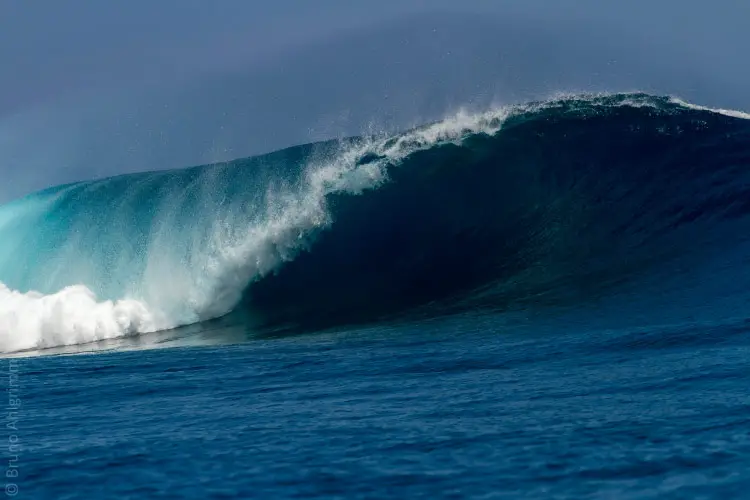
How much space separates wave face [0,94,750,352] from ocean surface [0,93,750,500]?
48 mm

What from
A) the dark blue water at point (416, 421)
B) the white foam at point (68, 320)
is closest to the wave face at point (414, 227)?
the white foam at point (68, 320)

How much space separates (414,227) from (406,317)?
3.02m

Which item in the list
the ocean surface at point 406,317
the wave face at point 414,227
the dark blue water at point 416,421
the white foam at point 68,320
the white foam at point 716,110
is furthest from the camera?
the white foam at point 716,110

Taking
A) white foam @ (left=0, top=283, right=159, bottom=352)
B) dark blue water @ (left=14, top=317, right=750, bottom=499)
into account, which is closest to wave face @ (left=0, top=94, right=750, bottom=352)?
white foam @ (left=0, top=283, right=159, bottom=352)

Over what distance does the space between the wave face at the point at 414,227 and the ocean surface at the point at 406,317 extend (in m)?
0.05

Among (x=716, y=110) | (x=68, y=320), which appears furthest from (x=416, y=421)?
(x=716, y=110)

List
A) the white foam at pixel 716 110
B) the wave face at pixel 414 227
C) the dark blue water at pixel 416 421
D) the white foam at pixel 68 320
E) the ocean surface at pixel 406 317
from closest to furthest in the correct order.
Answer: the dark blue water at pixel 416 421 < the ocean surface at pixel 406 317 < the wave face at pixel 414 227 < the white foam at pixel 68 320 < the white foam at pixel 716 110

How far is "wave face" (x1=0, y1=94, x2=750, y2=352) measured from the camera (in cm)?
1195

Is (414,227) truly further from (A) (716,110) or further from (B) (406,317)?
(A) (716,110)

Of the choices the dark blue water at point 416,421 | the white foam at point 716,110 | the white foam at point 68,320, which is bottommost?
the dark blue water at point 416,421

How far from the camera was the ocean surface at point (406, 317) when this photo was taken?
5.07m

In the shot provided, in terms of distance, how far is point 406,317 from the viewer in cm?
1089

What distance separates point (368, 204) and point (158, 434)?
329 inches

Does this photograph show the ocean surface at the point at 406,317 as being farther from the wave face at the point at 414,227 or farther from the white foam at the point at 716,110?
the white foam at the point at 716,110
